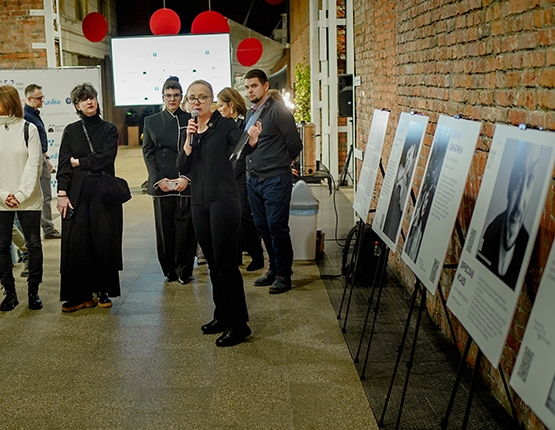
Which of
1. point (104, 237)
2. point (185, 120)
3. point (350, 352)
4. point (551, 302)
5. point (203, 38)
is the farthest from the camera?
point (203, 38)

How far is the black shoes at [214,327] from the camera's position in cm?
439

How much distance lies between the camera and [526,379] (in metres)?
1.83

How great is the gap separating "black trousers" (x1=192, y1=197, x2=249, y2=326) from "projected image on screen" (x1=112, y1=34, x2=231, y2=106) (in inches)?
255

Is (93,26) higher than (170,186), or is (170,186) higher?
(93,26)

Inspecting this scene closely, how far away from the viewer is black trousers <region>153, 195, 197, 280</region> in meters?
5.52

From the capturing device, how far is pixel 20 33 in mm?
9422

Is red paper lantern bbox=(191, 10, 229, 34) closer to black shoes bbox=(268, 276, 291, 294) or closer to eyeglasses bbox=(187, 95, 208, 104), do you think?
black shoes bbox=(268, 276, 291, 294)

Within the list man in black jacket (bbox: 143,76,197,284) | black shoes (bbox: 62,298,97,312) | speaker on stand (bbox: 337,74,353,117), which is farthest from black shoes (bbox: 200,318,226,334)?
speaker on stand (bbox: 337,74,353,117)

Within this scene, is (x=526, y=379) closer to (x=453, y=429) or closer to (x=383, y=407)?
(x=453, y=429)

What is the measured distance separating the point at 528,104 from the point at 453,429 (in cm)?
137

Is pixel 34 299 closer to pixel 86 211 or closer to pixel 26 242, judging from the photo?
pixel 26 242

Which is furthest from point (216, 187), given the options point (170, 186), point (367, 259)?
point (367, 259)

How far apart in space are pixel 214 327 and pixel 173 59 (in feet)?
21.6

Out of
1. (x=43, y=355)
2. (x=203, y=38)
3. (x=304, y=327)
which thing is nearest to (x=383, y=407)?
(x=304, y=327)
